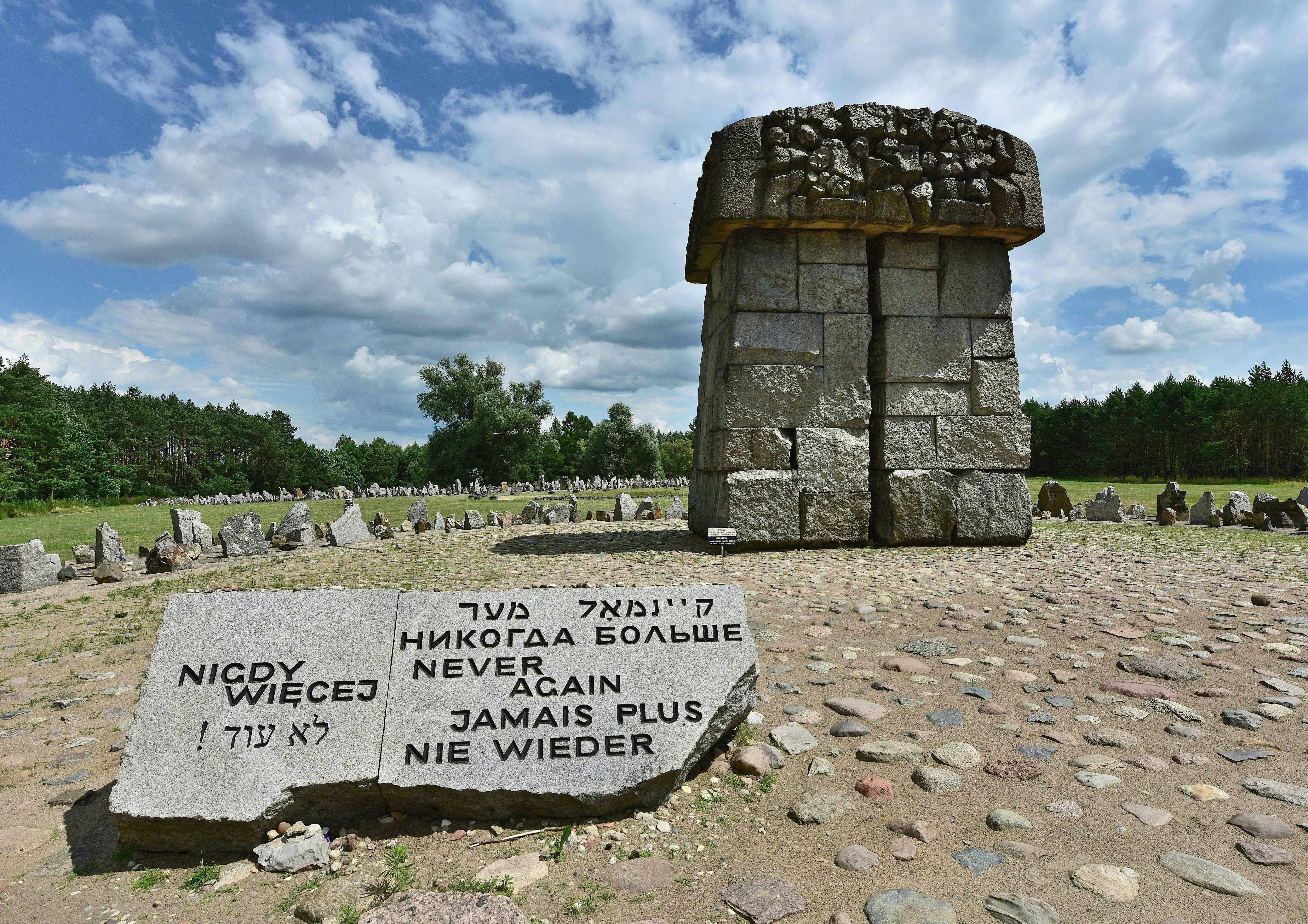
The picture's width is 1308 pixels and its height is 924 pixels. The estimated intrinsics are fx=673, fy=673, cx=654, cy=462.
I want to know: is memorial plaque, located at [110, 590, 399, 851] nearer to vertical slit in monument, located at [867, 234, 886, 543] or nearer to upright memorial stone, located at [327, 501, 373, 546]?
vertical slit in monument, located at [867, 234, 886, 543]

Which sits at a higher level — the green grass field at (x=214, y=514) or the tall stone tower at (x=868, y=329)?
the tall stone tower at (x=868, y=329)

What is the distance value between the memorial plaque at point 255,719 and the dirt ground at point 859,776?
11 centimetres

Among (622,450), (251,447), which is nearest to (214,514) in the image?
(622,450)

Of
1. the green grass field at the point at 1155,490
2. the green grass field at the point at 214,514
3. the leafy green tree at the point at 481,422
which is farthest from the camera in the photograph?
the leafy green tree at the point at 481,422

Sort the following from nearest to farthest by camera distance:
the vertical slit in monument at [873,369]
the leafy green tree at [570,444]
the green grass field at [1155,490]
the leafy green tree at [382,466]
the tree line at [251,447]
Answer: the vertical slit in monument at [873,369]
the green grass field at [1155,490]
the tree line at [251,447]
the leafy green tree at [570,444]
the leafy green tree at [382,466]

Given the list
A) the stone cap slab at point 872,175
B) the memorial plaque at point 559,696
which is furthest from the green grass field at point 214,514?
the memorial plaque at point 559,696

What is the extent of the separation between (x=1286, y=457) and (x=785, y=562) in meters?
42.5

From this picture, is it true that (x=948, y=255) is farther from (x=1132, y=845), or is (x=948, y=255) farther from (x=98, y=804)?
(x=98, y=804)

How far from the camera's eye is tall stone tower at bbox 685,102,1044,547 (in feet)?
25.8

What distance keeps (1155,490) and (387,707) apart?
28.0m

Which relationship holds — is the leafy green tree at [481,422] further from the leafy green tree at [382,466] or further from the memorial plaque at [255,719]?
the memorial plaque at [255,719]

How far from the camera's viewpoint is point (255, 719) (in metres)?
2.73

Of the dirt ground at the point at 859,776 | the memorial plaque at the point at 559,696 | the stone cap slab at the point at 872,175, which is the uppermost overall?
the stone cap slab at the point at 872,175

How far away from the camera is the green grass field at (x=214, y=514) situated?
1166cm
